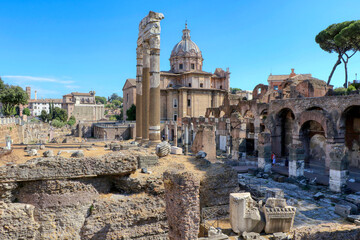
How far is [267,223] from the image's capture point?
8.12 m

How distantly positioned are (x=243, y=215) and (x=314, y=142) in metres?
14.8

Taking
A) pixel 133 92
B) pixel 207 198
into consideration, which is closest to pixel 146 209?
pixel 207 198

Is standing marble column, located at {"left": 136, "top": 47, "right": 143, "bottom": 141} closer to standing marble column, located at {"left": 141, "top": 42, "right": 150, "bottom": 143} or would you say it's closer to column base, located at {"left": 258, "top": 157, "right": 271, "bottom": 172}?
standing marble column, located at {"left": 141, "top": 42, "right": 150, "bottom": 143}

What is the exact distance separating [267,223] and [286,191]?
19.1ft

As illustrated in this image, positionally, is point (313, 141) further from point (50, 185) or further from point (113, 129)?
point (113, 129)

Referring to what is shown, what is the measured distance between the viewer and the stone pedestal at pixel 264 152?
1703 centimetres

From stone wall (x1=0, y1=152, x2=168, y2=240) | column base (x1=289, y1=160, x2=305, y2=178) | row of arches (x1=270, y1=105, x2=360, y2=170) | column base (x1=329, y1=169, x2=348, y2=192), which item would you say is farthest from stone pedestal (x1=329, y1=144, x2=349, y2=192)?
stone wall (x1=0, y1=152, x2=168, y2=240)

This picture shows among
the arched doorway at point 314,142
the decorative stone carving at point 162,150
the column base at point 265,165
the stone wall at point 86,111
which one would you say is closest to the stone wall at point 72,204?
the decorative stone carving at point 162,150

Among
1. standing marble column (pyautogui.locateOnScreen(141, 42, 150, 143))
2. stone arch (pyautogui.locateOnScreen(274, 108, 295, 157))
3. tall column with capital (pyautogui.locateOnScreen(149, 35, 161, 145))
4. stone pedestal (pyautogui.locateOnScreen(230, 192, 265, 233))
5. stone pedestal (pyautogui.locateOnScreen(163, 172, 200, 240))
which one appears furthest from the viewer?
stone arch (pyautogui.locateOnScreen(274, 108, 295, 157))

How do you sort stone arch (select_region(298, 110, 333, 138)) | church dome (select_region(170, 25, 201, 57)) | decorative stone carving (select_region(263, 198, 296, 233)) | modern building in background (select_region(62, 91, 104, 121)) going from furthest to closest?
modern building in background (select_region(62, 91, 104, 121)) → church dome (select_region(170, 25, 201, 57)) → stone arch (select_region(298, 110, 333, 138)) → decorative stone carving (select_region(263, 198, 296, 233))

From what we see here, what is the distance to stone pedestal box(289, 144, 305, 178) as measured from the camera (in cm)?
1491

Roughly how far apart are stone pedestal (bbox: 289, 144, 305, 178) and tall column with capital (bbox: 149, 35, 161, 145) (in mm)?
8286

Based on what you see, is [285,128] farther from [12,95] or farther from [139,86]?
[12,95]

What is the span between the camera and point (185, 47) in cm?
4656
